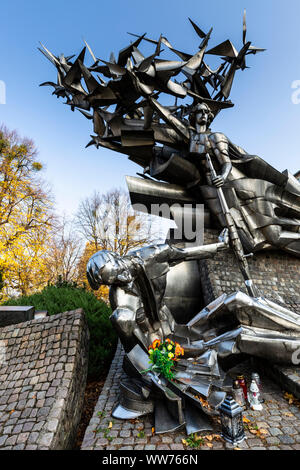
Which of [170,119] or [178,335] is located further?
[170,119]

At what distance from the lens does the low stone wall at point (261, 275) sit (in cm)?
692

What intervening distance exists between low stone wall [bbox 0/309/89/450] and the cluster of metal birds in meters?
5.34

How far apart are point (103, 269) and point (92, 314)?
9.79ft

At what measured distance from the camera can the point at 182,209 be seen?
7.68 m

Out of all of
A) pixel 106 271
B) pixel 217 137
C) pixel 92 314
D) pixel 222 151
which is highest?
pixel 217 137

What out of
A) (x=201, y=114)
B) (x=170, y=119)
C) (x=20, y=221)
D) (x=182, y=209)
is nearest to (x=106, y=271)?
(x=182, y=209)

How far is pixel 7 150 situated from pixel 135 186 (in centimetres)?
1126

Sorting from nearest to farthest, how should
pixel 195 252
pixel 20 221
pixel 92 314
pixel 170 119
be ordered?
pixel 195 252 → pixel 92 314 → pixel 170 119 → pixel 20 221

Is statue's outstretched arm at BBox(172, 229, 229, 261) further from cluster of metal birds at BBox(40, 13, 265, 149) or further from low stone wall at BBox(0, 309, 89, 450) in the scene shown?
cluster of metal birds at BBox(40, 13, 265, 149)

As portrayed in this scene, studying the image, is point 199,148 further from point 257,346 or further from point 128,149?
point 257,346

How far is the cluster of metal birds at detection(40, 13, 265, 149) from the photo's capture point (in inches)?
231

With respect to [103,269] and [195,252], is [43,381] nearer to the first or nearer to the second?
[103,269]

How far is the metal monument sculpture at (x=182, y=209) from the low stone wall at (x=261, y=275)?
1.24 ft
